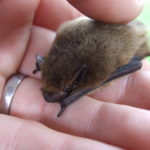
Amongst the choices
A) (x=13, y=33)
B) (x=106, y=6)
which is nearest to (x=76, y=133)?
(x=106, y=6)

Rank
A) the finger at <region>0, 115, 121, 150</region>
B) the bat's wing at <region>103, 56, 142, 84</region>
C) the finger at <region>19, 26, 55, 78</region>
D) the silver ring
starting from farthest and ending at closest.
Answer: the finger at <region>19, 26, 55, 78</region> → the bat's wing at <region>103, 56, 142, 84</region> → the silver ring → the finger at <region>0, 115, 121, 150</region>

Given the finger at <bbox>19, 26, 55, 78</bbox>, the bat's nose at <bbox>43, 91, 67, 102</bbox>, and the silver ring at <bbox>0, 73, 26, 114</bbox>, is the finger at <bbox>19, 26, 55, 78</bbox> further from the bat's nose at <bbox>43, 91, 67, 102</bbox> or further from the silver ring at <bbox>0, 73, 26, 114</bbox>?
the bat's nose at <bbox>43, 91, 67, 102</bbox>

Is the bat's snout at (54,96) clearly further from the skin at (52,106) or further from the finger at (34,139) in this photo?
the finger at (34,139)

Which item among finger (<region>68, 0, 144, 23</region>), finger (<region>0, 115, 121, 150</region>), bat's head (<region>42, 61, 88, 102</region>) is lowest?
finger (<region>0, 115, 121, 150</region>)

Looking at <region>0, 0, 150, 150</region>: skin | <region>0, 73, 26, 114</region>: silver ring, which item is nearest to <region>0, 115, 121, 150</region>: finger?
<region>0, 0, 150, 150</region>: skin

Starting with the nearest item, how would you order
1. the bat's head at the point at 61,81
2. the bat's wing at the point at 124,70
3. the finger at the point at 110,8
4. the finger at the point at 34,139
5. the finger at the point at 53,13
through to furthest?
the finger at the point at 34,139, the finger at the point at 110,8, the bat's head at the point at 61,81, the bat's wing at the point at 124,70, the finger at the point at 53,13

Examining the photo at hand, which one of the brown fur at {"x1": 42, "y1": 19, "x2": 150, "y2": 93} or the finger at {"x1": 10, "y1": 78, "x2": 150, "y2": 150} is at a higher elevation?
the brown fur at {"x1": 42, "y1": 19, "x2": 150, "y2": 93}

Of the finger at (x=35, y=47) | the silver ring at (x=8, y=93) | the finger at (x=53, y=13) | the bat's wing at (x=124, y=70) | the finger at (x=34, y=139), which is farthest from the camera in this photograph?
the finger at (x=53, y=13)

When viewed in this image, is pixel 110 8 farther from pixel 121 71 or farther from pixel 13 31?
pixel 13 31

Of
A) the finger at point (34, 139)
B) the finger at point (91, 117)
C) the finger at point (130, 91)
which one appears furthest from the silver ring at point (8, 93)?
the finger at point (130, 91)
